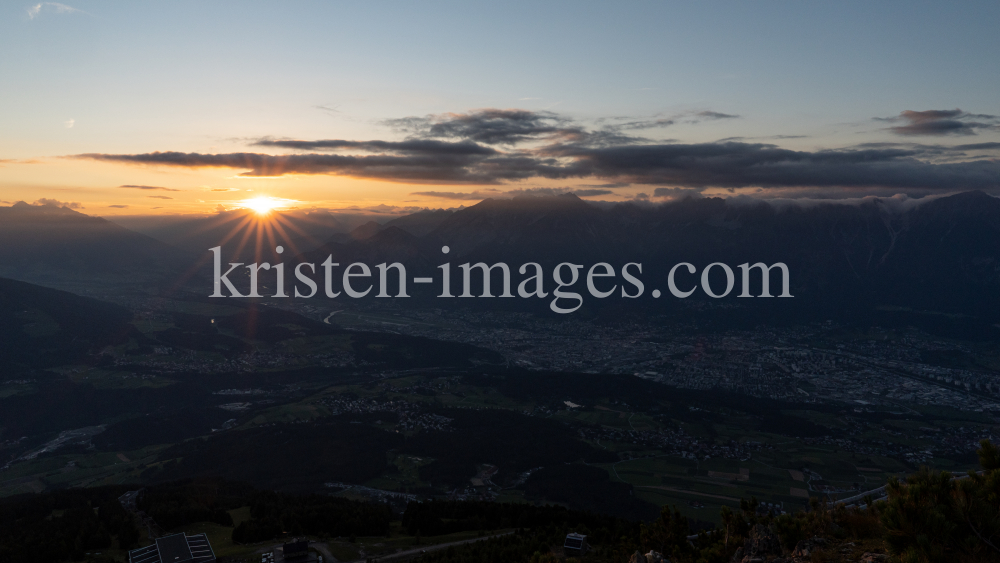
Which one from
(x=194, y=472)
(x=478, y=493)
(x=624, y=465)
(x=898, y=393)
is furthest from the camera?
(x=898, y=393)

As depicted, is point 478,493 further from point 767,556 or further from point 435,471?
point 767,556

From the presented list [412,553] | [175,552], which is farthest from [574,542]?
[175,552]

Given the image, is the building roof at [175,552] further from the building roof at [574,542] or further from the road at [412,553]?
the building roof at [574,542]

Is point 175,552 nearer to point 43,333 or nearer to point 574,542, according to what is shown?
point 574,542

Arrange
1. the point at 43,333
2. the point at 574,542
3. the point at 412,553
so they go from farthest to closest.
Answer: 1. the point at 43,333
2. the point at 412,553
3. the point at 574,542

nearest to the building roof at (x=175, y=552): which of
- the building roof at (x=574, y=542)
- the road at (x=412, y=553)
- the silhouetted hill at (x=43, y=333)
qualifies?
the road at (x=412, y=553)

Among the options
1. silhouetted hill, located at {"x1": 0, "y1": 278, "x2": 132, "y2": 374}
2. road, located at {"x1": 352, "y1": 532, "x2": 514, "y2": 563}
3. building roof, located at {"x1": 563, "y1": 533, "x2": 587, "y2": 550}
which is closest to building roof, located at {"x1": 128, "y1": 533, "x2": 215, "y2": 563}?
road, located at {"x1": 352, "y1": 532, "x2": 514, "y2": 563}

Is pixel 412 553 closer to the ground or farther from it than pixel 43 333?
farther from it

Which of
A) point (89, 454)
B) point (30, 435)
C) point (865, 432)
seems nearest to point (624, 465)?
point (865, 432)
